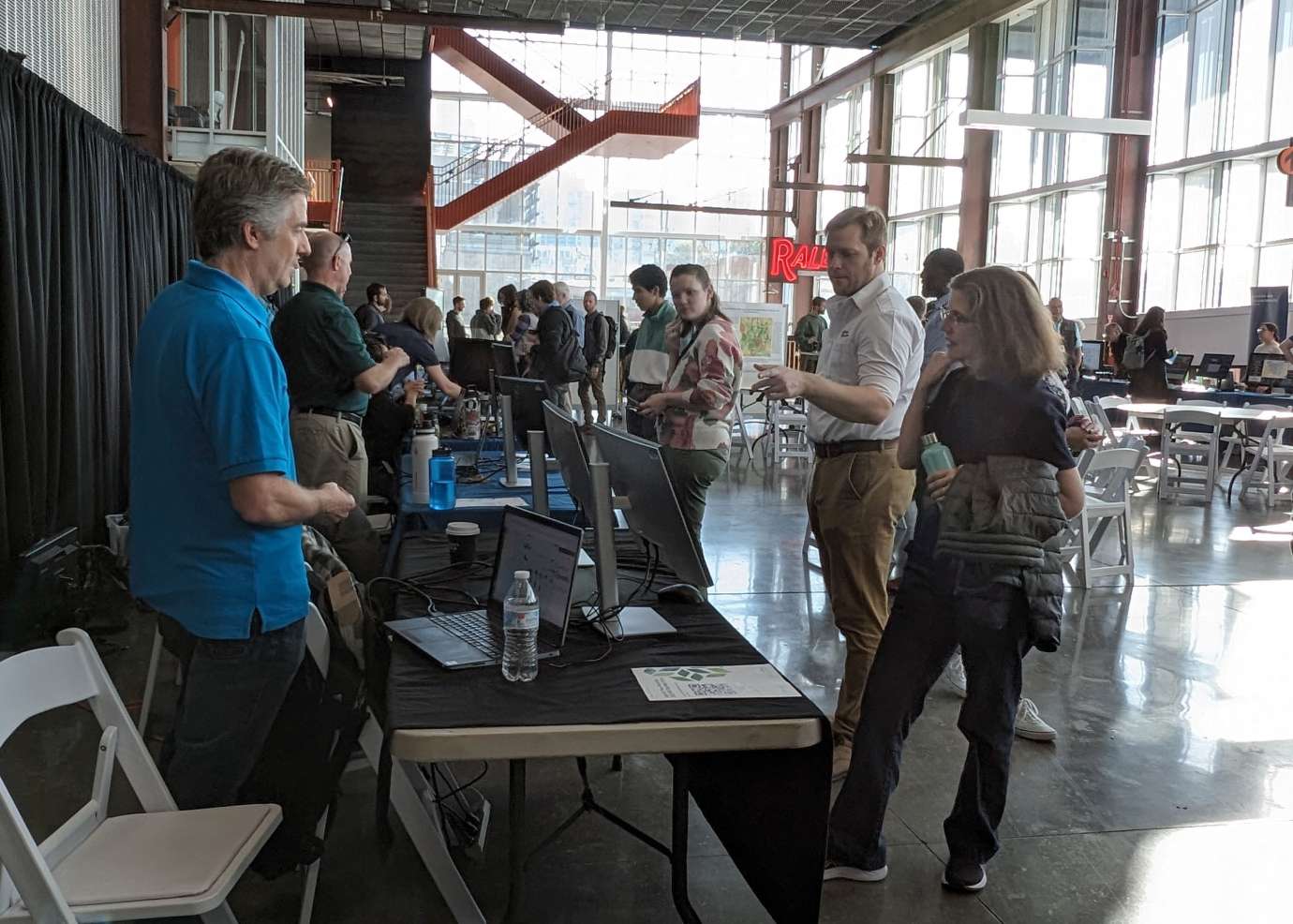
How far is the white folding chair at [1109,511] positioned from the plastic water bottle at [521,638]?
4.39 metres

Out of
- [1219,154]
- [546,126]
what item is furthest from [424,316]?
[546,126]

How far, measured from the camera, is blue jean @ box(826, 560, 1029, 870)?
7.81ft

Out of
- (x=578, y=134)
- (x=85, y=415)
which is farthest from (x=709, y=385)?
(x=578, y=134)

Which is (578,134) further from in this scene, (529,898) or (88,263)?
(529,898)

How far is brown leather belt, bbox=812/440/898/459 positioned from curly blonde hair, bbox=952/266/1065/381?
2.12 ft

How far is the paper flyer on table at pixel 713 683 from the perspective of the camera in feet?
6.17

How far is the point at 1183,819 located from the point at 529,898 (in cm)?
187

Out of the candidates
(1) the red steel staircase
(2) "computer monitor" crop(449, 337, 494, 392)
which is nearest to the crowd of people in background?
(2) "computer monitor" crop(449, 337, 494, 392)

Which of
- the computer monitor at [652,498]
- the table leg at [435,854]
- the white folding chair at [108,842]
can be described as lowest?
the table leg at [435,854]

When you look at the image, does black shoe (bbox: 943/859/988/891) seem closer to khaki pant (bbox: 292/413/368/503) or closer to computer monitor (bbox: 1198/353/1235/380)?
khaki pant (bbox: 292/413/368/503)

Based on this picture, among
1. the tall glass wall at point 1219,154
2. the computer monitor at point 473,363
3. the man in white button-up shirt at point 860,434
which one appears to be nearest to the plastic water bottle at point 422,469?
the man in white button-up shirt at point 860,434

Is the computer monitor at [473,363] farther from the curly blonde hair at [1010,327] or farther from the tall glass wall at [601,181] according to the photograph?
the tall glass wall at [601,181]

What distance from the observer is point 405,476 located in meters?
4.50

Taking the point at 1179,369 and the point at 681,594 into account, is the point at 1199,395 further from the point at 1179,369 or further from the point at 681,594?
the point at 681,594
